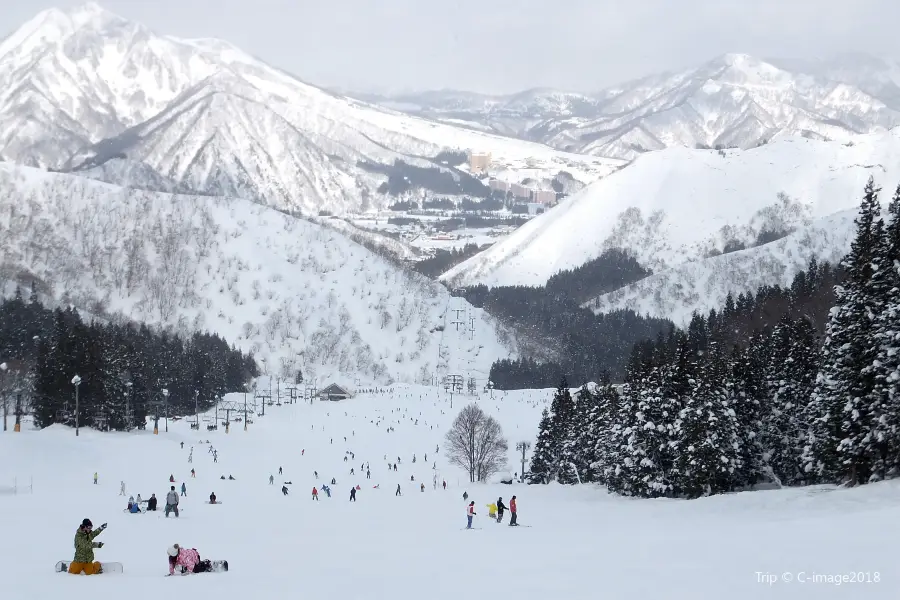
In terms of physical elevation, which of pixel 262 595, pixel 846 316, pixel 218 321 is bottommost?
pixel 262 595

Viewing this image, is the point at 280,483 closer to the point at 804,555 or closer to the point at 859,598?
the point at 804,555

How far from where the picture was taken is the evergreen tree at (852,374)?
30.5m

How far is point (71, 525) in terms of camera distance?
27.7m

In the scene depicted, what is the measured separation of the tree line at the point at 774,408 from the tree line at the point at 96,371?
37.2 metres

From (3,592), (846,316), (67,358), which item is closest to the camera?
(3,592)

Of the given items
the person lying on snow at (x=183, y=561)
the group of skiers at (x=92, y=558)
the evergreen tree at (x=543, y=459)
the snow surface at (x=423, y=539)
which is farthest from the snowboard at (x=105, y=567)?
the evergreen tree at (x=543, y=459)

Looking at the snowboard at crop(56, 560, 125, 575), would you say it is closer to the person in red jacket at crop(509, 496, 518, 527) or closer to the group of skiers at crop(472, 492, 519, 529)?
the group of skiers at crop(472, 492, 519, 529)

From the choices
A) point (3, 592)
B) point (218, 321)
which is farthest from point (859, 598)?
point (218, 321)

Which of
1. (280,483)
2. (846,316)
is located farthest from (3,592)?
(280,483)

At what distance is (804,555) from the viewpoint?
17719mm

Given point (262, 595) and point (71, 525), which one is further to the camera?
point (71, 525)

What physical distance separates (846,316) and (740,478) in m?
10.7

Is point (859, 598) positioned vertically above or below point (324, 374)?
below

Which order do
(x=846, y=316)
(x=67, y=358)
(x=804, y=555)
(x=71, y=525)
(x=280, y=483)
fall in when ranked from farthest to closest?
(x=67, y=358)
(x=280, y=483)
(x=846, y=316)
(x=71, y=525)
(x=804, y=555)
